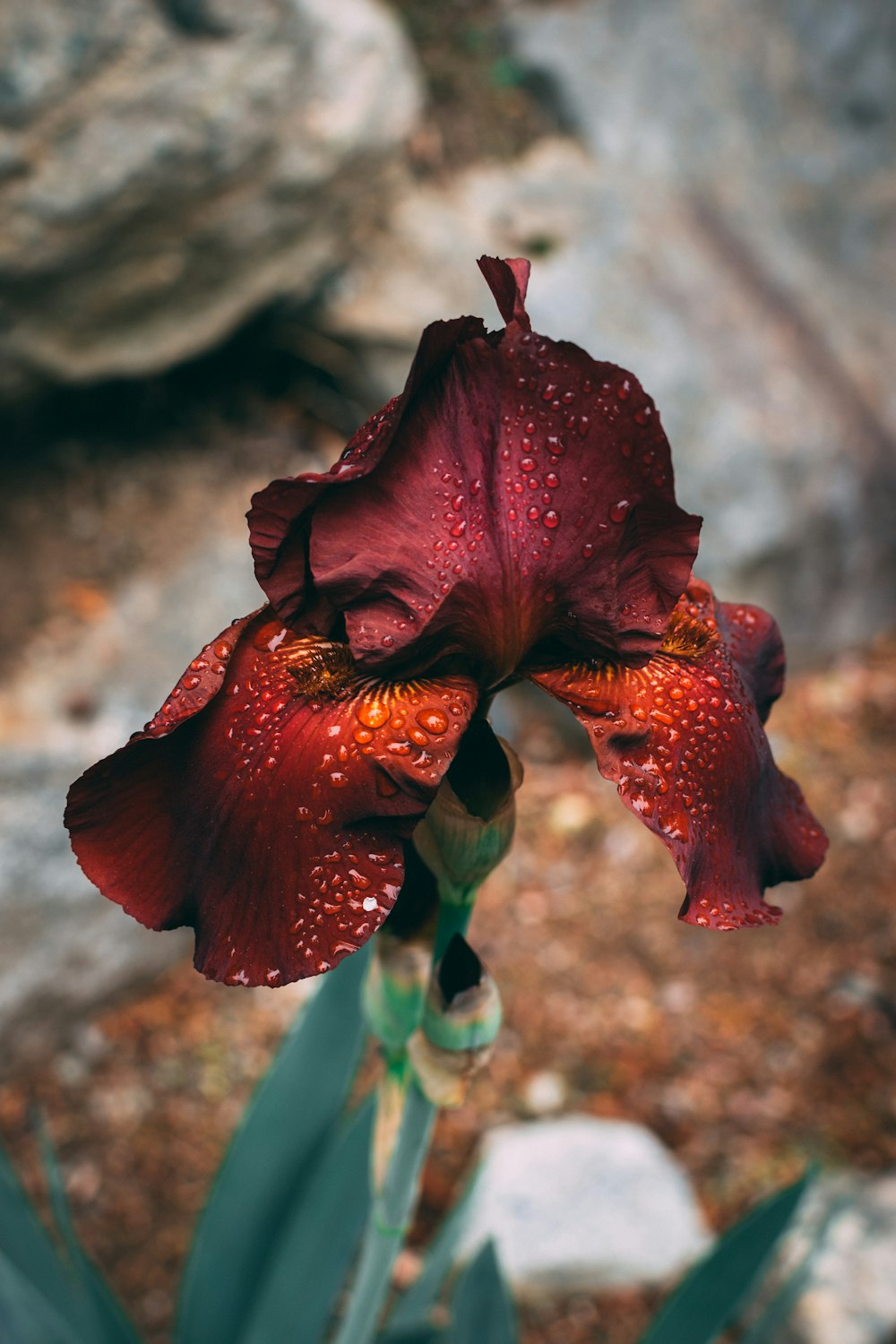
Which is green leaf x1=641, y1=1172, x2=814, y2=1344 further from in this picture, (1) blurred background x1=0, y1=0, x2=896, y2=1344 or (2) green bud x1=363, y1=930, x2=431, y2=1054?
(1) blurred background x1=0, y1=0, x2=896, y2=1344

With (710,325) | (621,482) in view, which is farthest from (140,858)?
(710,325)

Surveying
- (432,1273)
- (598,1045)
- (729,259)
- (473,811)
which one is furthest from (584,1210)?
(729,259)

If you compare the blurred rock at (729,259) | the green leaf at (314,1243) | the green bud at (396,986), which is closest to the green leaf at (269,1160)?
the green leaf at (314,1243)

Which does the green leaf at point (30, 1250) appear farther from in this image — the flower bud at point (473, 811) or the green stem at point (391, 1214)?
the flower bud at point (473, 811)

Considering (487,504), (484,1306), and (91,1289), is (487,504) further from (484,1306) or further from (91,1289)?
(91,1289)

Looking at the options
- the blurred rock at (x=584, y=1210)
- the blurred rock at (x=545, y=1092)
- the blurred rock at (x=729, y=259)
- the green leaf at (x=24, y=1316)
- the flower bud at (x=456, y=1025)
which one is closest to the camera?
the flower bud at (x=456, y=1025)
